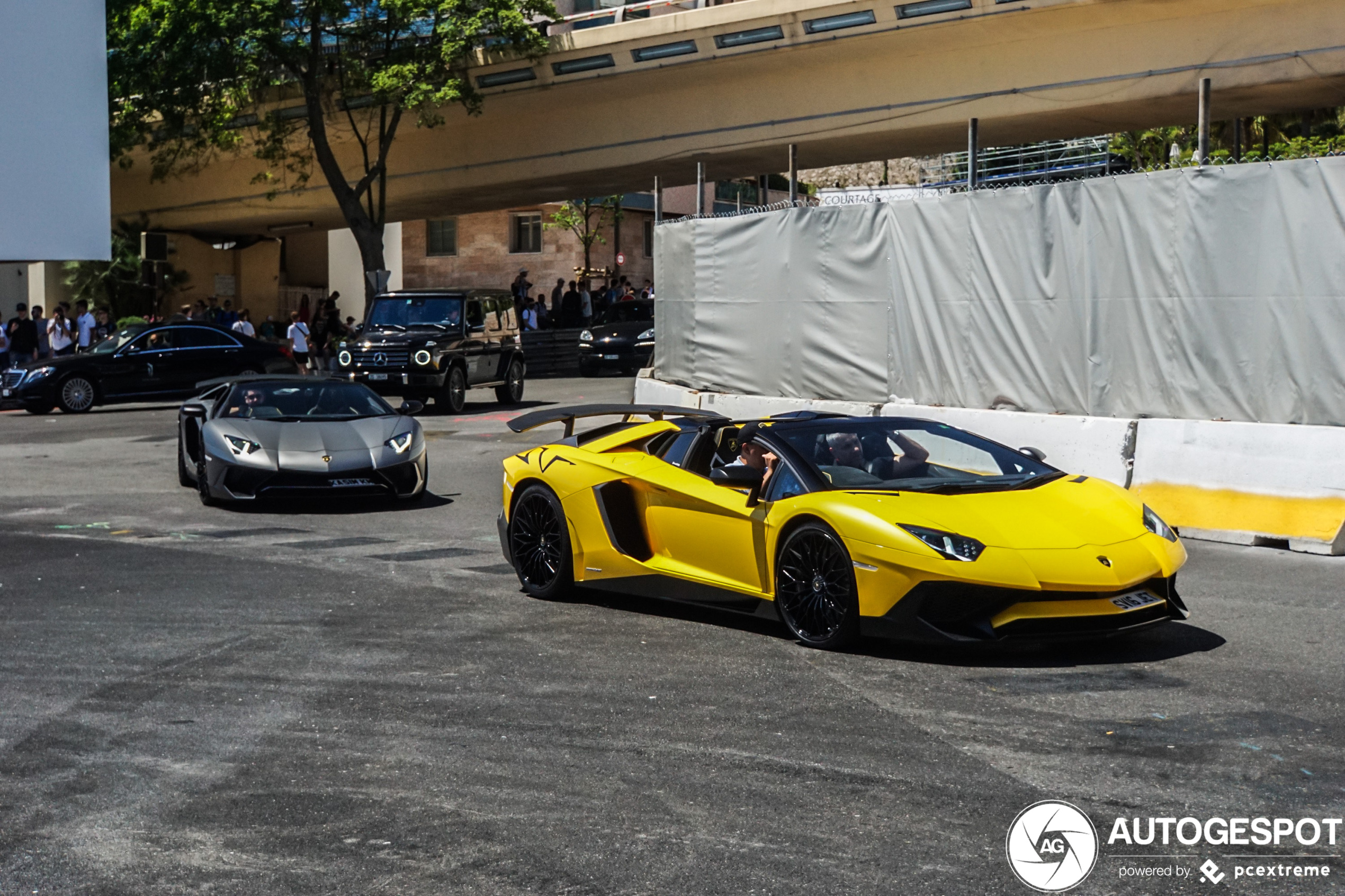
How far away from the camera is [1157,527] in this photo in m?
8.24

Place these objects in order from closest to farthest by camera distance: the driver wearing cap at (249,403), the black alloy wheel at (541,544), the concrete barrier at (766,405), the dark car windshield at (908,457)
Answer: the dark car windshield at (908,457)
the black alloy wheel at (541,544)
the driver wearing cap at (249,403)
the concrete barrier at (766,405)

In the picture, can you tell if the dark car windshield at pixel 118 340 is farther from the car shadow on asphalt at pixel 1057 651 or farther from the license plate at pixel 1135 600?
the license plate at pixel 1135 600

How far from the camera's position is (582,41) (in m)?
36.5

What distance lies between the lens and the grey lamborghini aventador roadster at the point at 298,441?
46.6 feet

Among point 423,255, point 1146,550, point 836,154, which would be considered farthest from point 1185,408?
point 423,255

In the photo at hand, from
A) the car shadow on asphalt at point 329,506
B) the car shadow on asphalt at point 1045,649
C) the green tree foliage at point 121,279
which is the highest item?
the green tree foliage at point 121,279

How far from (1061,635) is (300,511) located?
28.7 ft

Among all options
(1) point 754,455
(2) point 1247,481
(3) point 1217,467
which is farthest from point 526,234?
(1) point 754,455

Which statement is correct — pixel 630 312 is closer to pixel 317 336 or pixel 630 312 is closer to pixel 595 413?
pixel 317 336

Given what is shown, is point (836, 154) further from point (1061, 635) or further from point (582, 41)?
point (1061, 635)

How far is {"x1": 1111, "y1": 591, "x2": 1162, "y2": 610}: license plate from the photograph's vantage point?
24.9 ft

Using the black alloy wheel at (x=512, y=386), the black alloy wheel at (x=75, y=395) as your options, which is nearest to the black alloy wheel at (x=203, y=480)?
the black alloy wheel at (x=512, y=386)

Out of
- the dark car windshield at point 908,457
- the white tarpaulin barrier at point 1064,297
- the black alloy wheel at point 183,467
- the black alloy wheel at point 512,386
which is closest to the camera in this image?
the dark car windshield at point 908,457

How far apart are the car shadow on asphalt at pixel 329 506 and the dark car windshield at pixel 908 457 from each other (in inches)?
254
